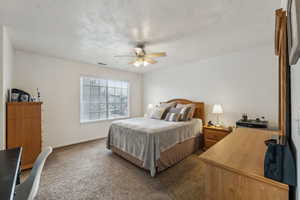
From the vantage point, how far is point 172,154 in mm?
2553

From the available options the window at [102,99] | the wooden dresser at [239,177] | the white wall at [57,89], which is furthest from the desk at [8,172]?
the window at [102,99]

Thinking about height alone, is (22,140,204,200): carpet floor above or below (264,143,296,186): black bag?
below

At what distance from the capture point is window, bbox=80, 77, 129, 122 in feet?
13.6

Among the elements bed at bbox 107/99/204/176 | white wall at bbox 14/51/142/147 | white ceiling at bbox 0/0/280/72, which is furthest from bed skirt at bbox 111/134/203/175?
white ceiling at bbox 0/0/280/72

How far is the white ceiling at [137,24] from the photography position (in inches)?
61.9

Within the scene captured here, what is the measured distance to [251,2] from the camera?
5.00 ft

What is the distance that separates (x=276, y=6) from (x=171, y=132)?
2340mm

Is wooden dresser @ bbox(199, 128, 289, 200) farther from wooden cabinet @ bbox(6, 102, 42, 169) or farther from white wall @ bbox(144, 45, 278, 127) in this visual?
wooden cabinet @ bbox(6, 102, 42, 169)

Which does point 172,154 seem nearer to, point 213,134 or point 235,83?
Result: point 213,134

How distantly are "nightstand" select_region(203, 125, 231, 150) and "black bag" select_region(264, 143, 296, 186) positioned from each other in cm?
234

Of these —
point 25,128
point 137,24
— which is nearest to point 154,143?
point 137,24

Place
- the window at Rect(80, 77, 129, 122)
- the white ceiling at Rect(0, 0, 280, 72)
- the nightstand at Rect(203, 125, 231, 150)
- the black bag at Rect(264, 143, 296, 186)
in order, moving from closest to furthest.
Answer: the black bag at Rect(264, 143, 296, 186) < the white ceiling at Rect(0, 0, 280, 72) < the nightstand at Rect(203, 125, 231, 150) < the window at Rect(80, 77, 129, 122)

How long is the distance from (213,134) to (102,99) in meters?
3.67

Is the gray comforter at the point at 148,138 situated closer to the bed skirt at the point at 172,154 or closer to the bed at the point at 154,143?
the bed at the point at 154,143
